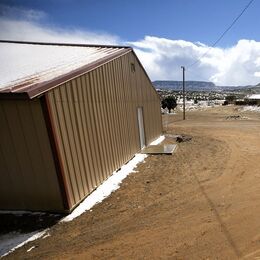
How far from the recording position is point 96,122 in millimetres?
10047

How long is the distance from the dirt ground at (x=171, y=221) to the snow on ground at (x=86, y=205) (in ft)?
0.77

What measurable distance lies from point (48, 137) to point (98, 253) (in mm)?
2967

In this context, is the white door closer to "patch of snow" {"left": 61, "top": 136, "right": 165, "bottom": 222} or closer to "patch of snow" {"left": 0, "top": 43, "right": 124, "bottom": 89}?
"patch of snow" {"left": 61, "top": 136, "right": 165, "bottom": 222}

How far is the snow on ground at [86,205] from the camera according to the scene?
662 cm

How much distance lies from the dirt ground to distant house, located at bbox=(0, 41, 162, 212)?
1.01 metres

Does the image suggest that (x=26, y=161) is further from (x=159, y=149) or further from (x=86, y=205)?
(x=159, y=149)

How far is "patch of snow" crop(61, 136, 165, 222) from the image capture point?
7993 mm

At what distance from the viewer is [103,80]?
432 inches

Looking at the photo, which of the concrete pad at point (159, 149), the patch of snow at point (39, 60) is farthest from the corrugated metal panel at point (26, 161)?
the concrete pad at point (159, 149)

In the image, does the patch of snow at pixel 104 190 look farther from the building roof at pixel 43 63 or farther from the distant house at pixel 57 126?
the building roof at pixel 43 63

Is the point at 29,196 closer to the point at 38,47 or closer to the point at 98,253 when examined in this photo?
the point at 98,253

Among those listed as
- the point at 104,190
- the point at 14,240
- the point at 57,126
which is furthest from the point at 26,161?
the point at 104,190

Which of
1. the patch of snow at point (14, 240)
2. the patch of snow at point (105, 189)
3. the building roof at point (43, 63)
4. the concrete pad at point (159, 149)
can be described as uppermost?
the building roof at point (43, 63)

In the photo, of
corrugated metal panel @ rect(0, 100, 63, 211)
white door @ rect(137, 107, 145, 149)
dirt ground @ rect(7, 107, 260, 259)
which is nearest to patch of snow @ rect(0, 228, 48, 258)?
dirt ground @ rect(7, 107, 260, 259)
